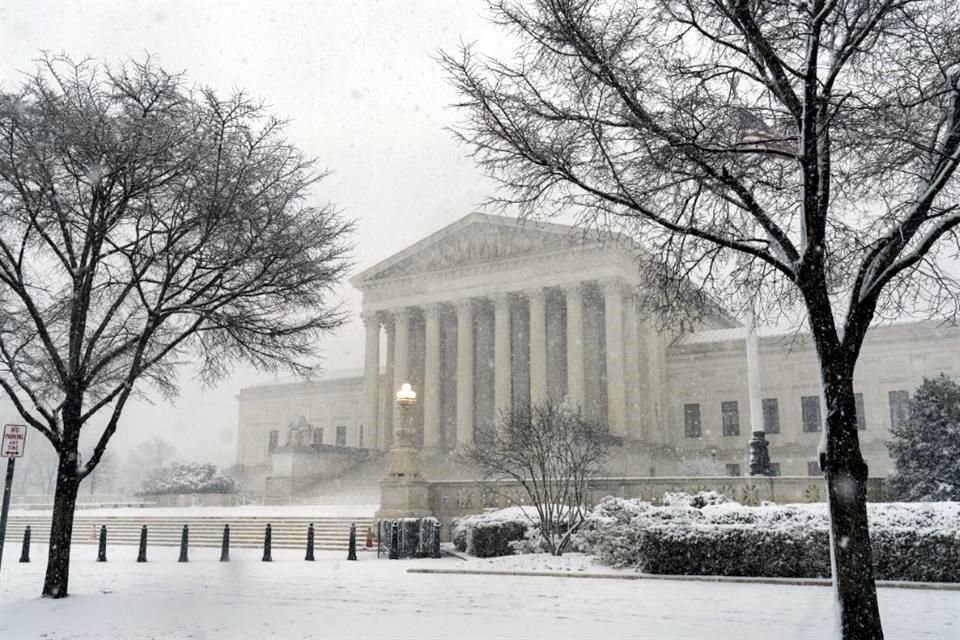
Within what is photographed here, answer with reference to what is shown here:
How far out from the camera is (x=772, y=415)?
5497cm

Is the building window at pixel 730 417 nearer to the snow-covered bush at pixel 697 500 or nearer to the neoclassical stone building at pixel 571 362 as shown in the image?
the neoclassical stone building at pixel 571 362

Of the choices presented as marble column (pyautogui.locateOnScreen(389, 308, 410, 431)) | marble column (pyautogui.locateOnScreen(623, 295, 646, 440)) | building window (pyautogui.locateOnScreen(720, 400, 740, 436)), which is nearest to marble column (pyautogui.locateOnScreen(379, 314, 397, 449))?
marble column (pyautogui.locateOnScreen(389, 308, 410, 431))

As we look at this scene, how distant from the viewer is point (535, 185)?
9.65 meters

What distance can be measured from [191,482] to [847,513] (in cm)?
4815

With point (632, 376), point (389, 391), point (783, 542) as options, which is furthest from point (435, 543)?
point (389, 391)

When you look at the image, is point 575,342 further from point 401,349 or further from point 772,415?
point 772,415

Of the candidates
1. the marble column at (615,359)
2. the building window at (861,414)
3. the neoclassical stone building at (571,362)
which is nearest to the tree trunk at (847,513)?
the neoclassical stone building at (571,362)

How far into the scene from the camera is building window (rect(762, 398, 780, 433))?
54.7 m

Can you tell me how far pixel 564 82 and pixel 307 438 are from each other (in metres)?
42.4

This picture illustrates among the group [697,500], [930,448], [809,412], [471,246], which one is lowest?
[697,500]

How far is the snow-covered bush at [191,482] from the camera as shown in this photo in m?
49.6

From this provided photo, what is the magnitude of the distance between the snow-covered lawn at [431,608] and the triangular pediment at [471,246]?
3570 cm

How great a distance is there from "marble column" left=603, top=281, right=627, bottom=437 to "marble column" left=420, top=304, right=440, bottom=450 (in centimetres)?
1173

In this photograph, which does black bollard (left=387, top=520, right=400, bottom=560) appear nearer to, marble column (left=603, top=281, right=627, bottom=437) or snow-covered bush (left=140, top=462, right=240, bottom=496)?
marble column (left=603, top=281, right=627, bottom=437)
